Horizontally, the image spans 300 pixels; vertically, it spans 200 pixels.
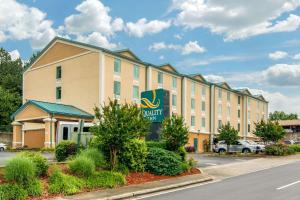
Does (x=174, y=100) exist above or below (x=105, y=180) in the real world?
above

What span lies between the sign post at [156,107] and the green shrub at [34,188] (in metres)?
10.7

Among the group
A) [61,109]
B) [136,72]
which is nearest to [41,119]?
[61,109]

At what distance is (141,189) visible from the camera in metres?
15.6

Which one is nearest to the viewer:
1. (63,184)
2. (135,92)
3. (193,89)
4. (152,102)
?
(63,184)

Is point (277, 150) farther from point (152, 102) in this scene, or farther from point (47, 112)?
point (47, 112)

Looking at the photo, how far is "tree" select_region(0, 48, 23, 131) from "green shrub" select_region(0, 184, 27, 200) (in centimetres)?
5084

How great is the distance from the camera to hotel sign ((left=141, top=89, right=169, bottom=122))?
22922 millimetres

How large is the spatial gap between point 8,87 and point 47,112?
3414 cm

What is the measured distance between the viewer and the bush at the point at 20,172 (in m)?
13.0

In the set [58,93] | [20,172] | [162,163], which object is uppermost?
[58,93]

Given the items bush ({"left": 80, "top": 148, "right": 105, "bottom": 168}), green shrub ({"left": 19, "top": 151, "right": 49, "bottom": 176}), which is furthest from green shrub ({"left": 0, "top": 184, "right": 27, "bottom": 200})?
bush ({"left": 80, "top": 148, "right": 105, "bottom": 168})

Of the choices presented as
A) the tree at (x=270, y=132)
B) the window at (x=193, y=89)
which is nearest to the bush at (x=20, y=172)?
the tree at (x=270, y=132)

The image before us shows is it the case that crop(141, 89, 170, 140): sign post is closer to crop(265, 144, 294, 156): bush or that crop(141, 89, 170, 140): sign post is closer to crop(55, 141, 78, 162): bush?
crop(55, 141, 78, 162): bush

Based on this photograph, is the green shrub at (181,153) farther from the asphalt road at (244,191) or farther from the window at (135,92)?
the window at (135,92)
